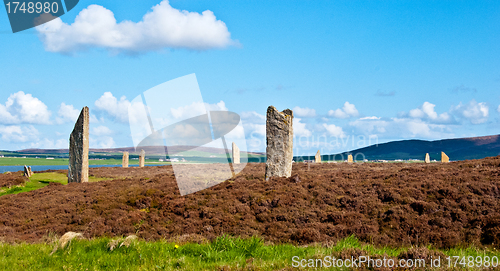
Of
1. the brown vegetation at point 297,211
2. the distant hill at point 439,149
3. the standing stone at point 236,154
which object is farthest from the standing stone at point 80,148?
the distant hill at point 439,149

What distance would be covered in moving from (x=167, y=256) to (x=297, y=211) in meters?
6.27

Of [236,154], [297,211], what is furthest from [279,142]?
[236,154]

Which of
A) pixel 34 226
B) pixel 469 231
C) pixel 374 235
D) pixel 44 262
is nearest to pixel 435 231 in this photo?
pixel 469 231

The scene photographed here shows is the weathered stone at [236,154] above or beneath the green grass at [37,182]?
above

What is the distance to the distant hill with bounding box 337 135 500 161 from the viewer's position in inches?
4289

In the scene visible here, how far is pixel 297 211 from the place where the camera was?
12.6 m

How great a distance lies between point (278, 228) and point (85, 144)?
1639 cm

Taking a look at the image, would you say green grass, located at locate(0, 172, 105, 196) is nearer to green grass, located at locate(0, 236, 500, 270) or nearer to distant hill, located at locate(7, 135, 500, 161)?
green grass, located at locate(0, 236, 500, 270)

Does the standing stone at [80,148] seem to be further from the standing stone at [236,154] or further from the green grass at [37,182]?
the standing stone at [236,154]

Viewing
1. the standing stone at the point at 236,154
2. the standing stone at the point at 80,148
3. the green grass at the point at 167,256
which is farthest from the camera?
the standing stone at the point at 236,154

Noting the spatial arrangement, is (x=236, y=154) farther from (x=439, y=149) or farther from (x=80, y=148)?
(x=439, y=149)

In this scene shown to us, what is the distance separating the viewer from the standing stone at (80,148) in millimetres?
22438

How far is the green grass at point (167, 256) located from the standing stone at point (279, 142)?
32.3 feet

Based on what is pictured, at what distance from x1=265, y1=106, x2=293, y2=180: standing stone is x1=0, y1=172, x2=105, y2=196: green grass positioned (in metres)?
16.9
